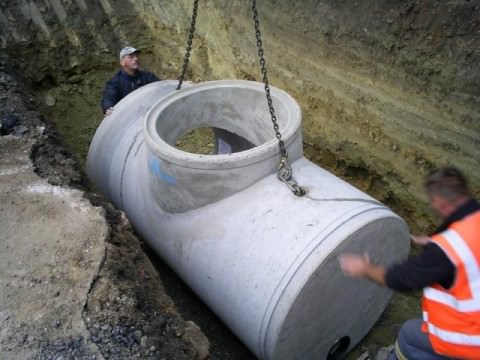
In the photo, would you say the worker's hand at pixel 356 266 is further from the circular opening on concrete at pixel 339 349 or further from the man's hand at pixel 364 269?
the circular opening on concrete at pixel 339 349

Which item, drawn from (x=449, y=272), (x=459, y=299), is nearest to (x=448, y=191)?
(x=449, y=272)

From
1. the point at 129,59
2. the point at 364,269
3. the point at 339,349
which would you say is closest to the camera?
the point at 364,269

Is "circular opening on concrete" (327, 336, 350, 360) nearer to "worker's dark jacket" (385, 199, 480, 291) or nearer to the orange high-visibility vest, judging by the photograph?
the orange high-visibility vest

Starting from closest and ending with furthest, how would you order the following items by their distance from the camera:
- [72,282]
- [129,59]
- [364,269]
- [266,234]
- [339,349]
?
[364,269] < [72,282] < [266,234] < [339,349] < [129,59]

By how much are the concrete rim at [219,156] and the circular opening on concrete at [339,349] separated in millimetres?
1773

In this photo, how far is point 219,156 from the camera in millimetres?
3420

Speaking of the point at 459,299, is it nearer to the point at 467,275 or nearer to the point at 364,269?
the point at 467,275

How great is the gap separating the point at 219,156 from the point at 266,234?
69 cm

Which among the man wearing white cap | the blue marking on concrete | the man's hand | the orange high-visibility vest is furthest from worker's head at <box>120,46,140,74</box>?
the orange high-visibility vest

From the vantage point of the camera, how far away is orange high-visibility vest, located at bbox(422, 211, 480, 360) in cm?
208

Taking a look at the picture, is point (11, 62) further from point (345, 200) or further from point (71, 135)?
point (345, 200)

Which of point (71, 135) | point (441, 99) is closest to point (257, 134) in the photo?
point (441, 99)

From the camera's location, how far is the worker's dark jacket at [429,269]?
6.86ft

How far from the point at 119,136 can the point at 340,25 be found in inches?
108
